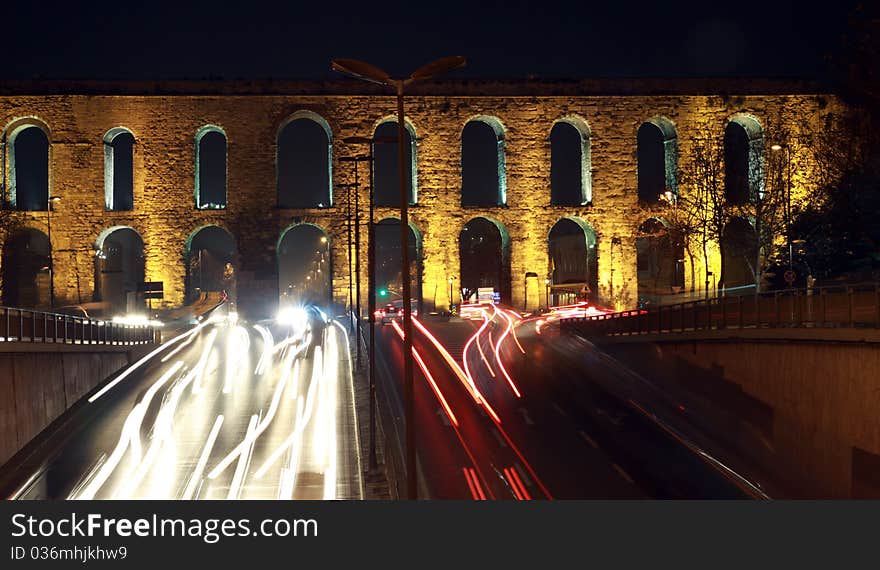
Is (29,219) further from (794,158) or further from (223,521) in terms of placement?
(223,521)

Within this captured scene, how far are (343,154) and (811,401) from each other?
166ft

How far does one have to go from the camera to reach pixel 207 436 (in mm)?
31203

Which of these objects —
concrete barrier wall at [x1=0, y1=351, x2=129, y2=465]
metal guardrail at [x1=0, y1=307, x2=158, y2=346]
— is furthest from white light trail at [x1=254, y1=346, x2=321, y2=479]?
metal guardrail at [x1=0, y1=307, x2=158, y2=346]

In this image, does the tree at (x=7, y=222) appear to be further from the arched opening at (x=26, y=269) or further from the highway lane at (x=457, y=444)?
the highway lane at (x=457, y=444)

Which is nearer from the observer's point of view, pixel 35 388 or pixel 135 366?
pixel 35 388

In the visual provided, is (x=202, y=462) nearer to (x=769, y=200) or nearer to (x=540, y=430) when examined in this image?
(x=540, y=430)

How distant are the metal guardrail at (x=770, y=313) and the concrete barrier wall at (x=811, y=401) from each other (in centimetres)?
60

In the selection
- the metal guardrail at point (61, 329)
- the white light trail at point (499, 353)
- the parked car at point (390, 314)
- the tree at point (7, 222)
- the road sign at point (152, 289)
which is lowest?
the white light trail at point (499, 353)

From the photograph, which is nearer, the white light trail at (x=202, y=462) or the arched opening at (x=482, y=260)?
the white light trail at (x=202, y=462)

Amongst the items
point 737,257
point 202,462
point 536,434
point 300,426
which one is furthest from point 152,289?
point 737,257

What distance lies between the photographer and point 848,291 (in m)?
27.2

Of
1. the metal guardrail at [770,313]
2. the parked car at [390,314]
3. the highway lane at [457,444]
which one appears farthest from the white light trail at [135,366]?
the metal guardrail at [770,313]

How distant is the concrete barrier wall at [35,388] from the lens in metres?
27.0
